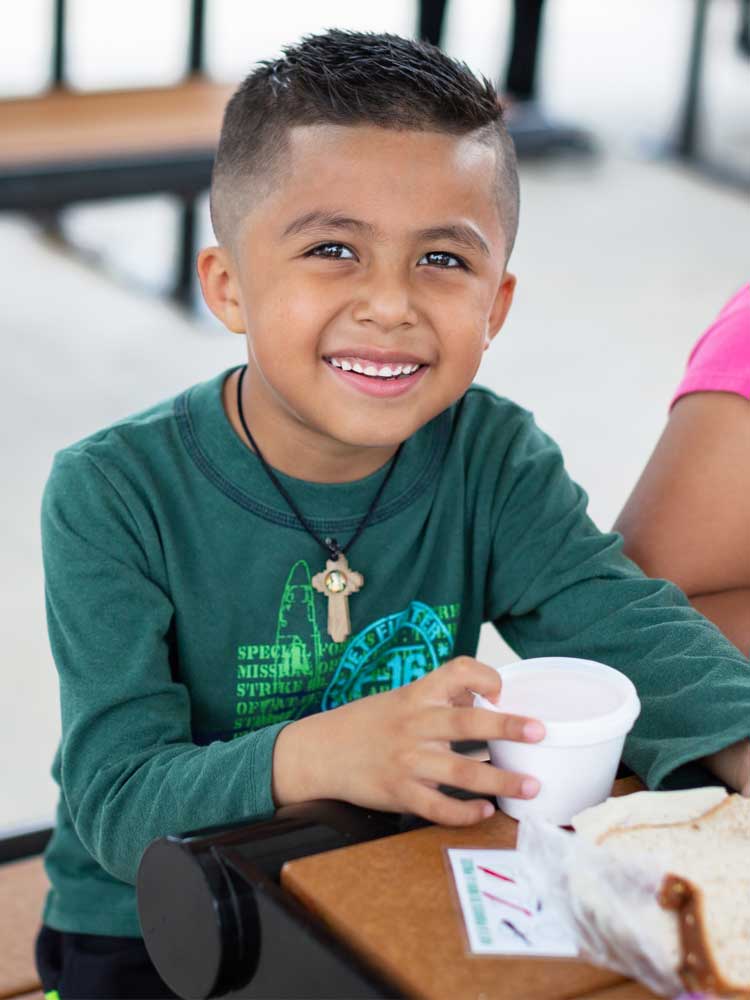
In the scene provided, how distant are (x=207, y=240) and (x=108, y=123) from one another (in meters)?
0.46

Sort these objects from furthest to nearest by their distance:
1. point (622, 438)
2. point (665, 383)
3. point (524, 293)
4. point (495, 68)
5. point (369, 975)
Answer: point (495, 68)
point (524, 293)
point (665, 383)
point (622, 438)
point (369, 975)

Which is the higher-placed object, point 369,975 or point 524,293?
point 369,975

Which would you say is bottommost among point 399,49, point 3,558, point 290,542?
point 3,558

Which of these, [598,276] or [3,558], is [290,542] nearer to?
[3,558]

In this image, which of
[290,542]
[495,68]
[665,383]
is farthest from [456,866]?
[495,68]

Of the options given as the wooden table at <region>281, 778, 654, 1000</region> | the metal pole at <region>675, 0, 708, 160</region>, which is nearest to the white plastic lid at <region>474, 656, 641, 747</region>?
the wooden table at <region>281, 778, 654, 1000</region>

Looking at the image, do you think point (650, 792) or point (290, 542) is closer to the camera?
point (650, 792)

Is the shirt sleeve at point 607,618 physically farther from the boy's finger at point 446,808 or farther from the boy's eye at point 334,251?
the boy's eye at point 334,251

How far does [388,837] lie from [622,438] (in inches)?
98.7

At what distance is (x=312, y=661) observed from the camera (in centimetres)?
126

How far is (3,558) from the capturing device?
2.69 metres

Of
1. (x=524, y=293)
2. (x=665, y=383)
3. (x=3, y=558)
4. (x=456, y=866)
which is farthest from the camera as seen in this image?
(x=524, y=293)

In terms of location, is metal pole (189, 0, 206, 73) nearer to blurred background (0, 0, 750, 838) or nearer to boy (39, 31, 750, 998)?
blurred background (0, 0, 750, 838)

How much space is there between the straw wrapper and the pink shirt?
0.68 m
